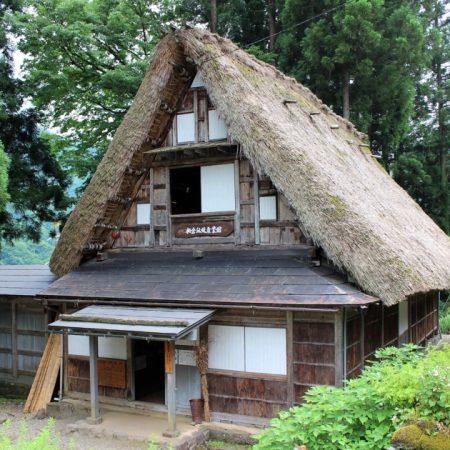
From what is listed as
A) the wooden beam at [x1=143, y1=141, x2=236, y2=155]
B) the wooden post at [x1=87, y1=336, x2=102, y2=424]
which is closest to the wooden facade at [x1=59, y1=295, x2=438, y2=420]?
the wooden post at [x1=87, y1=336, x2=102, y2=424]

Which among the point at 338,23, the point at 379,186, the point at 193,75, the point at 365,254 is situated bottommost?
the point at 365,254

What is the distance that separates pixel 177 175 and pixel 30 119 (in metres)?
9.00

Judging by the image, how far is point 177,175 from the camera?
39.7ft

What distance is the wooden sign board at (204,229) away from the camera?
959 cm

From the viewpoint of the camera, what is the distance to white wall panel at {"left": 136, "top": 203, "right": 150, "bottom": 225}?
1040 cm

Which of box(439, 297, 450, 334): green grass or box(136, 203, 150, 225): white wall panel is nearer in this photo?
box(136, 203, 150, 225): white wall panel

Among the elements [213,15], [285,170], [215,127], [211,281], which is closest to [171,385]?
[211,281]

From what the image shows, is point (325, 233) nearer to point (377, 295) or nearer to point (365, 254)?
point (365, 254)

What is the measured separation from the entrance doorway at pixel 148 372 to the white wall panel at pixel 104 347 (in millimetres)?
267

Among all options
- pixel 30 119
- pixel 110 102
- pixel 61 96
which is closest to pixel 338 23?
pixel 110 102

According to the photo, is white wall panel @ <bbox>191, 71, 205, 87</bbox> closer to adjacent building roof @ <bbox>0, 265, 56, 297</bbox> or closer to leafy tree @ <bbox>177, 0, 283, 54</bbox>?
adjacent building roof @ <bbox>0, 265, 56, 297</bbox>

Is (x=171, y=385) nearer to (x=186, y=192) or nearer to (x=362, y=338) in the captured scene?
(x=362, y=338)

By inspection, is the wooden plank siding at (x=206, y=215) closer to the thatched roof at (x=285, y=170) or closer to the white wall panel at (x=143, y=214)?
the white wall panel at (x=143, y=214)

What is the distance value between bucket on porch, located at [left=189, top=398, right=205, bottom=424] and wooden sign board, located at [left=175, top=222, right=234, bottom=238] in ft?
10.1
